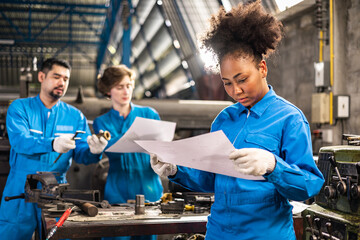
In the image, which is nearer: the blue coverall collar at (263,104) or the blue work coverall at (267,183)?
the blue work coverall at (267,183)

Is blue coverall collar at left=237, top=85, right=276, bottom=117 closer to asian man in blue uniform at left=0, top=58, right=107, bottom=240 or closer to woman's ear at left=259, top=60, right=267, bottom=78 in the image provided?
woman's ear at left=259, top=60, right=267, bottom=78

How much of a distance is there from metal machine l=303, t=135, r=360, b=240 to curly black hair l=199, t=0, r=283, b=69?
58 cm

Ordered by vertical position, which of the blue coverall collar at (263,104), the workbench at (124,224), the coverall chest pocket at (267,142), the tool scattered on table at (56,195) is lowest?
Answer: the workbench at (124,224)

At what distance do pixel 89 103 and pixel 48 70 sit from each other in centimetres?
239

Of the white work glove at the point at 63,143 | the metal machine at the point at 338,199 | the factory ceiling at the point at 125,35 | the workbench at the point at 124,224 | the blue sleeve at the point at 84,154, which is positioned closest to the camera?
the metal machine at the point at 338,199

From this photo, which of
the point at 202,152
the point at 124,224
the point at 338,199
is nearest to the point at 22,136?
the point at 124,224

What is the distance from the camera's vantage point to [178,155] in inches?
50.1

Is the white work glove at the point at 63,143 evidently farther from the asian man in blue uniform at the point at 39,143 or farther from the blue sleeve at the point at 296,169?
the blue sleeve at the point at 296,169

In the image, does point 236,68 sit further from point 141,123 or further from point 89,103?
point 89,103

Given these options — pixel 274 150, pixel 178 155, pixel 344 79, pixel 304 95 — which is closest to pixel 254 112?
pixel 274 150

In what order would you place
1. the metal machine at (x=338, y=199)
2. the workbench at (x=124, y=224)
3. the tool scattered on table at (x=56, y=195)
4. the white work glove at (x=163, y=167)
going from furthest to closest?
the tool scattered on table at (x=56, y=195), the workbench at (x=124, y=224), the metal machine at (x=338, y=199), the white work glove at (x=163, y=167)

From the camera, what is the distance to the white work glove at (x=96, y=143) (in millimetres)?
2193

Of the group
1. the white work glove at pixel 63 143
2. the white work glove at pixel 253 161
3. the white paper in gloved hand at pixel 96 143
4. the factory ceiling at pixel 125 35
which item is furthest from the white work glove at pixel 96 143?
the factory ceiling at pixel 125 35

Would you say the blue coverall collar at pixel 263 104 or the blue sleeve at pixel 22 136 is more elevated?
the blue coverall collar at pixel 263 104
